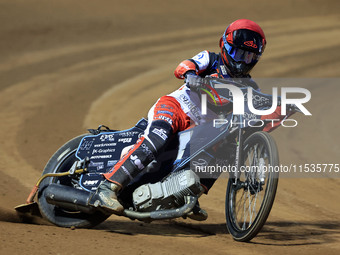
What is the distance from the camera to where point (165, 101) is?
22.1ft

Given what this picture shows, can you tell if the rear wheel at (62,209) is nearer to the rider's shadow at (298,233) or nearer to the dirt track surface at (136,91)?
the dirt track surface at (136,91)

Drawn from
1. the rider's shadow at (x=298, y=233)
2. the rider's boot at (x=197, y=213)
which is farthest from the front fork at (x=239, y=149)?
the rider's shadow at (x=298, y=233)

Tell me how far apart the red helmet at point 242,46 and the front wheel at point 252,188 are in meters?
0.79

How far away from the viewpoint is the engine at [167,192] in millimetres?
6375

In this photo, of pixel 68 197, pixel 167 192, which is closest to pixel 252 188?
pixel 167 192

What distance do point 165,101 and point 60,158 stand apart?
1388mm

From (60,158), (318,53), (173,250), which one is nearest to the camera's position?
(173,250)

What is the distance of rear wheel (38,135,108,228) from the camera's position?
6988 mm

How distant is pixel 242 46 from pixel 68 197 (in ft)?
7.60

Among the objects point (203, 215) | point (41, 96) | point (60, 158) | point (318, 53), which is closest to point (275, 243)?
point (203, 215)

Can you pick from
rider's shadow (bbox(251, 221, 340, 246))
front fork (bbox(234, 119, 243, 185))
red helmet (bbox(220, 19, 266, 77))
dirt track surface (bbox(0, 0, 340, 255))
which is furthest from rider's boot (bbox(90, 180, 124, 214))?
red helmet (bbox(220, 19, 266, 77))

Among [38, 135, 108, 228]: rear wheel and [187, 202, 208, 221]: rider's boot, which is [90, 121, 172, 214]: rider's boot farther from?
[187, 202, 208, 221]: rider's boot

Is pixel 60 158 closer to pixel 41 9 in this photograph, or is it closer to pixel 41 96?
pixel 41 96

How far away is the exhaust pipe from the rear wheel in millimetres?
201
